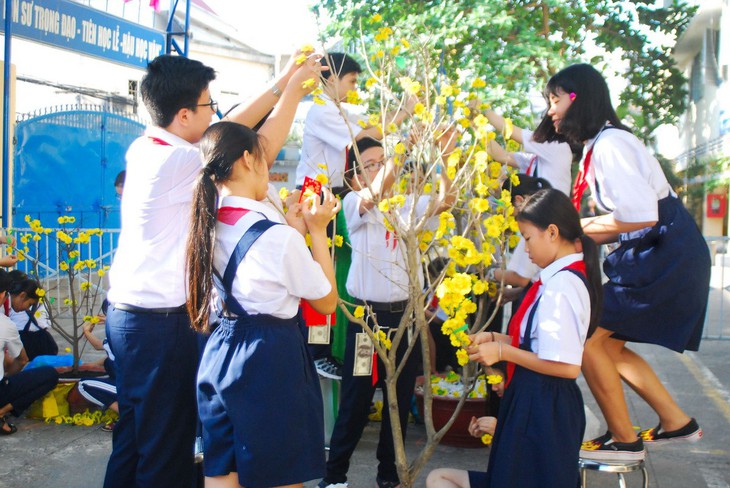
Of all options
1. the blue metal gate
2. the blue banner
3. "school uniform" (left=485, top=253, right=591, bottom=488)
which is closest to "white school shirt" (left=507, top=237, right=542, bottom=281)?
"school uniform" (left=485, top=253, right=591, bottom=488)

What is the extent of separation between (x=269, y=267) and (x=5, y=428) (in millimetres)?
2946

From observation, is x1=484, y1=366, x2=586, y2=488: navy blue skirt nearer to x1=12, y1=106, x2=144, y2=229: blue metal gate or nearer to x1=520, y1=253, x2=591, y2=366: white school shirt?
x1=520, y1=253, x2=591, y2=366: white school shirt

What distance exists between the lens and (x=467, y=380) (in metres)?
3.08

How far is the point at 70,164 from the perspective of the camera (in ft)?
37.6

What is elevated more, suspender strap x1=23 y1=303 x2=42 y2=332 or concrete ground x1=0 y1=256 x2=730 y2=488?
suspender strap x1=23 y1=303 x2=42 y2=332

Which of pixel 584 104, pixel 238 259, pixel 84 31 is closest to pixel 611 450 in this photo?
pixel 584 104

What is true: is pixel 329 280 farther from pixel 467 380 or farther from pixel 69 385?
pixel 69 385

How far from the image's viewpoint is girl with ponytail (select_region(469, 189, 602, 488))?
2645 mm

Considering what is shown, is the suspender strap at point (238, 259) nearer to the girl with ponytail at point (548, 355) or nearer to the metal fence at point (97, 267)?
the girl with ponytail at point (548, 355)

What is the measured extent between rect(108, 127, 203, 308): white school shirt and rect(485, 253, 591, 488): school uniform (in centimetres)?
125

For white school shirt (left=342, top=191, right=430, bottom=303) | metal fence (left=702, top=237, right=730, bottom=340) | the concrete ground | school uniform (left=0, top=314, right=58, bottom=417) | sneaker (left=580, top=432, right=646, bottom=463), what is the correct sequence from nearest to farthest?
sneaker (left=580, top=432, right=646, bottom=463) → white school shirt (left=342, top=191, right=430, bottom=303) → the concrete ground → school uniform (left=0, top=314, right=58, bottom=417) → metal fence (left=702, top=237, right=730, bottom=340)

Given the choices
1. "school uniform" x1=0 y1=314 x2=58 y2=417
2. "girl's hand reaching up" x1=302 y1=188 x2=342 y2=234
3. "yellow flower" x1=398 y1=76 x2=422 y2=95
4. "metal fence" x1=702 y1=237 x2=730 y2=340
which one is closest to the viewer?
"girl's hand reaching up" x1=302 y1=188 x2=342 y2=234

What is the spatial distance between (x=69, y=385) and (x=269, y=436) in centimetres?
296

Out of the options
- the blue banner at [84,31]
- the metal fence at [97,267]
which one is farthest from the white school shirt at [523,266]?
the blue banner at [84,31]
